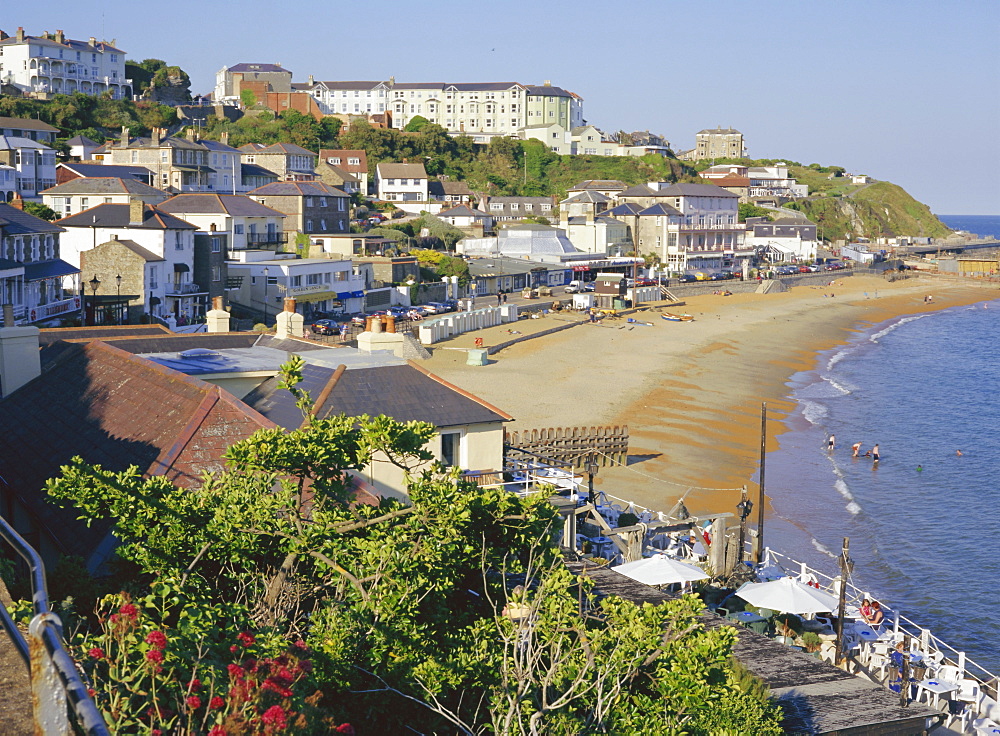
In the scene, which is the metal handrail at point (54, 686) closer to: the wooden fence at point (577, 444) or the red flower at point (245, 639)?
the red flower at point (245, 639)

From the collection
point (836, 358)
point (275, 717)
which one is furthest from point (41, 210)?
point (275, 717)

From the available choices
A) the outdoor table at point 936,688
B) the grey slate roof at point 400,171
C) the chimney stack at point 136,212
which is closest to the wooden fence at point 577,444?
the outdoor table at point 936,688

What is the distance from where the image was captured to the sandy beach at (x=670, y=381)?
33981 millimetres

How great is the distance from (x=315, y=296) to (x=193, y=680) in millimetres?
55508

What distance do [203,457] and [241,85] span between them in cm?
14255

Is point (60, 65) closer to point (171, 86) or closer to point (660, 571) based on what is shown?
point (171, 86)

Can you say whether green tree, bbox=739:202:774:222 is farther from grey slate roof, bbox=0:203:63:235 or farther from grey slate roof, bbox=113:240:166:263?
grey slate roof, bbox=0:203:63:235

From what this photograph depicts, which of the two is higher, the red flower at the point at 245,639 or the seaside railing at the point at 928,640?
the red flower at the point at 245,639

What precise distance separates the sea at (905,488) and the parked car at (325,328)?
24.3 m

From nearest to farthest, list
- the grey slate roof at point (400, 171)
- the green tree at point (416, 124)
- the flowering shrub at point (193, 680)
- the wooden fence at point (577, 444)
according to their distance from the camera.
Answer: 1. the flowering shrub at point (193, 680)
2. the wooden fence at point (577, 444)
3. the grey slate roof at point (400, 171)
4. the green tree at point (416, 124)

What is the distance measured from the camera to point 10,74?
11006cm

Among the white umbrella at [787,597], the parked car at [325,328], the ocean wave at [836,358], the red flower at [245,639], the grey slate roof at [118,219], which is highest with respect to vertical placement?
the grey slate roof at [118,219]

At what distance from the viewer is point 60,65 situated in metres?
113

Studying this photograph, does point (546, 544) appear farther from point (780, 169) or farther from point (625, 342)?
point (780, 169)
